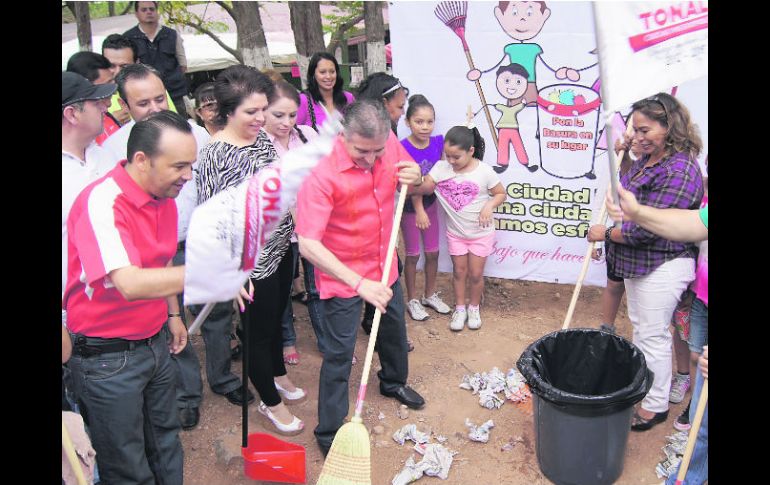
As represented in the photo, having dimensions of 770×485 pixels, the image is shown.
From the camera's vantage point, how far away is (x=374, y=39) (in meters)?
8.66

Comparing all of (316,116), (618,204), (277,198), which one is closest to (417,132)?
(316,116)

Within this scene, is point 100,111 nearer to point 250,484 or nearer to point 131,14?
point 250,484

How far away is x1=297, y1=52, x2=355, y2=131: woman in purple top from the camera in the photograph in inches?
204

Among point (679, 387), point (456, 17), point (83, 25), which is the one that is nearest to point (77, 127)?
point (456, 17)

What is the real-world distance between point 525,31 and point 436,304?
2.32m

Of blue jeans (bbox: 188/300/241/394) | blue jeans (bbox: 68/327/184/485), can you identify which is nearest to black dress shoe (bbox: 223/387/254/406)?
blue jeans (bbox: 188/300/241/394)

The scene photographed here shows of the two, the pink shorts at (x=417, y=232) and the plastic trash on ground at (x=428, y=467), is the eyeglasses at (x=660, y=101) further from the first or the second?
the plastic trash on ground at (x=428, y=467)

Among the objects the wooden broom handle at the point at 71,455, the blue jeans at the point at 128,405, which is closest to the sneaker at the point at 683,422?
the blue jeans at the point at 128,405

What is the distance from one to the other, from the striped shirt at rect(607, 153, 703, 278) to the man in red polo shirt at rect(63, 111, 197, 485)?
7.97 feet

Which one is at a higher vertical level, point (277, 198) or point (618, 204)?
point (277, 198)

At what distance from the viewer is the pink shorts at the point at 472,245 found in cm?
520

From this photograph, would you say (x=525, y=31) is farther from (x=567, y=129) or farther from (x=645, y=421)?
(x=645, y=421)

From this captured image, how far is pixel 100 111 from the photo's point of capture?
129 inches

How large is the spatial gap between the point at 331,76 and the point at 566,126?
1921 millimetres
